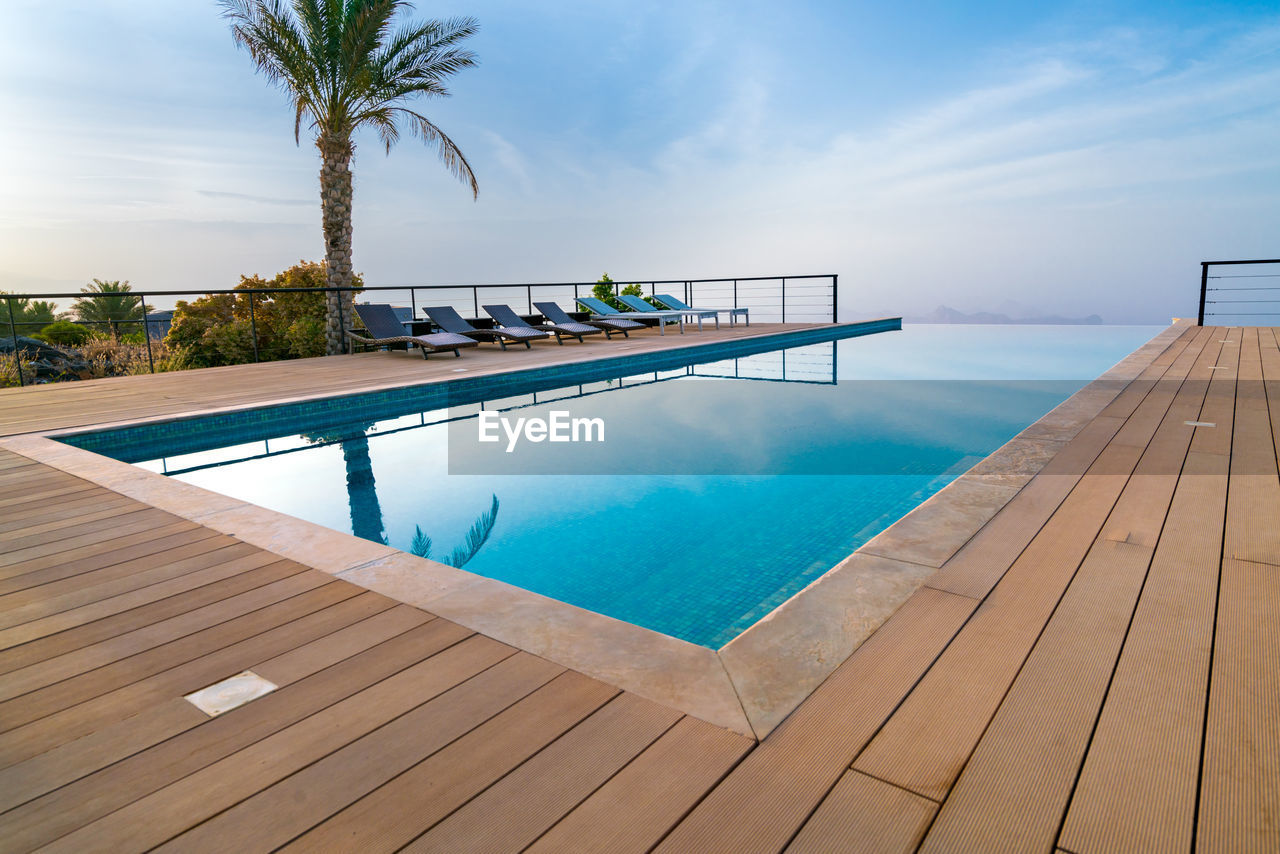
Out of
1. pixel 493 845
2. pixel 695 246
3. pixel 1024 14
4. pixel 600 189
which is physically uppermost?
pixel 1024 14

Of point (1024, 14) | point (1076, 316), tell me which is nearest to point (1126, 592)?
point (1024, 14)

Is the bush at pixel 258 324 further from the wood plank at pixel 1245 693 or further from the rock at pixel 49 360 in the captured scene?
the wood plank at pixel 1245 693

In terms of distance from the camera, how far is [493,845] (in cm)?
88

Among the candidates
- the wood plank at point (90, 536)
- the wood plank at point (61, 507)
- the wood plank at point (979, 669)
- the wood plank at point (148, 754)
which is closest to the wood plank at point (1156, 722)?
the wood plank at point (979, 669)

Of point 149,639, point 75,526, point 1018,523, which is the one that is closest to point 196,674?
point 149,639

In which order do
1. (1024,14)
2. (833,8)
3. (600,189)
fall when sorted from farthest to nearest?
(600,189), (833,8), (1024,14)

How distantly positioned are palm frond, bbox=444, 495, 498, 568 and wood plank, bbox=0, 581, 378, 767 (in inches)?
36.7

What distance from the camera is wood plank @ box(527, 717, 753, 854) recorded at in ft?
2.90

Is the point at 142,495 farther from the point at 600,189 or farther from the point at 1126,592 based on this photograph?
the point at 600,189

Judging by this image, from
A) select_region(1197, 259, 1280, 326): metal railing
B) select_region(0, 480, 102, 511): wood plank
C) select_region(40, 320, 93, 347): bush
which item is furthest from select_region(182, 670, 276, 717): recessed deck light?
select_region(40, 320, 93, 347): bush

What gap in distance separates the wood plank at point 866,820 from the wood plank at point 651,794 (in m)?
0.15

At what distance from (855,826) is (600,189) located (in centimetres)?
1468

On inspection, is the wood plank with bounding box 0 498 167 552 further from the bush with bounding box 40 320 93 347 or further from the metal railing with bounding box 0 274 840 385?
the bush with bounding box 40 320 93 347

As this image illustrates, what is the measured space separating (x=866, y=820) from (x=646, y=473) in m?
2.80
